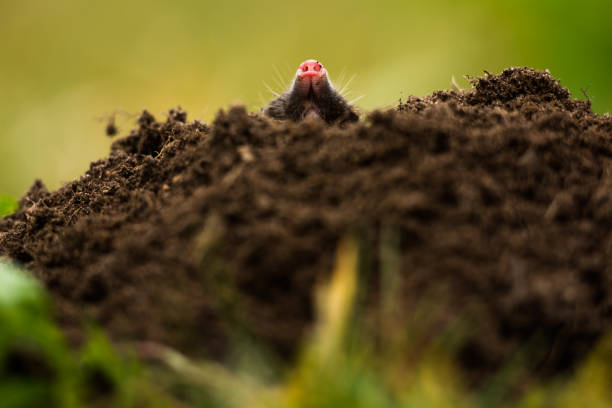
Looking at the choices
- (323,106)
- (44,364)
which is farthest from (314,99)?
(44,364)

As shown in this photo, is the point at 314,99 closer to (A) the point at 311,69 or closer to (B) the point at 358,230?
(A) the point at 311,69

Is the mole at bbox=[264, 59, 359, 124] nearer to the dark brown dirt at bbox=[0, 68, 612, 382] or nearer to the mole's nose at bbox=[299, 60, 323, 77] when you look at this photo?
the mole's nose at bbox=[299, 60, 323, 77]

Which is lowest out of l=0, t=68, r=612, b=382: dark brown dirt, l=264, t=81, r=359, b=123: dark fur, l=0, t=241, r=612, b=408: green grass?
l=0, t=241, r=612, b=408: green grass

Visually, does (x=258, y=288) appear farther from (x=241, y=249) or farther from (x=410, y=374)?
(x=410, y=374)

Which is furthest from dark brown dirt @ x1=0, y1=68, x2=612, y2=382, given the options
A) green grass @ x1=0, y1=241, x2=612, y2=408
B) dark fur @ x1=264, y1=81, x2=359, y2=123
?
dark fur @ x1=264, y1=81, x2=359, y2=123

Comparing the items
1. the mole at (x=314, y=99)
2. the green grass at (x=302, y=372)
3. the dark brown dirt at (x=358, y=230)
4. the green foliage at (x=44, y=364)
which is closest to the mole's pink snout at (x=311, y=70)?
the mole at (x=314, y=99)

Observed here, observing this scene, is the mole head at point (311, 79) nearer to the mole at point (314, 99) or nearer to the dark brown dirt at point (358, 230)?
the mole at point (314, 99)
